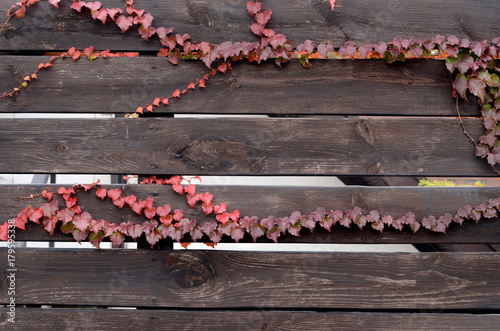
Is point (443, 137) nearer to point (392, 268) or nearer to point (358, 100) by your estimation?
point (358, 100)

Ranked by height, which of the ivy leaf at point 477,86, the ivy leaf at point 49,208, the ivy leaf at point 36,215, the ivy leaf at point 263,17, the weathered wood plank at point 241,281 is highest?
the ivy leaf at point 263,17

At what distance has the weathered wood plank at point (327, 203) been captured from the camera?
1735 mm

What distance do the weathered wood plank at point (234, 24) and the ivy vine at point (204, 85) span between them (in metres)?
0.04

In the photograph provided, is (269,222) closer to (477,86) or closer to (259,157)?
(259,157)

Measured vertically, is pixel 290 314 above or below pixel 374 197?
below

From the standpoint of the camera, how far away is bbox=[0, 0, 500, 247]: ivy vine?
1.69m

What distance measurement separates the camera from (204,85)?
1752 mm

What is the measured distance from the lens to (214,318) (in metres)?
1.74

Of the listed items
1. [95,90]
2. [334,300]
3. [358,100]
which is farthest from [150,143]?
[334,300]

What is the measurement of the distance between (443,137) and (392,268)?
2.07 feet

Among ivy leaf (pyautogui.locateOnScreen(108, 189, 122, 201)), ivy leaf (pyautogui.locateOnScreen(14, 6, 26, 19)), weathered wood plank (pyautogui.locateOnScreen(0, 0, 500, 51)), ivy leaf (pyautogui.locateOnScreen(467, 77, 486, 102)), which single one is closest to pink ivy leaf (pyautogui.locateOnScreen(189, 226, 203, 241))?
ivy leaf (pyautogui.locateOnScreen(108, 189, 122, 201))

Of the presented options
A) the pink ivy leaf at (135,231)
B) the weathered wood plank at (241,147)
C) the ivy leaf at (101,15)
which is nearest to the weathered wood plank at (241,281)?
the pink ivy leaf at (135,231)

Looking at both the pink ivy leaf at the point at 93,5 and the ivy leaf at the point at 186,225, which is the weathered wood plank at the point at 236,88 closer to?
the pink ivy leaf at the point at 93,5

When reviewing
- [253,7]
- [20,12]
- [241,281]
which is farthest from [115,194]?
[253,7]
